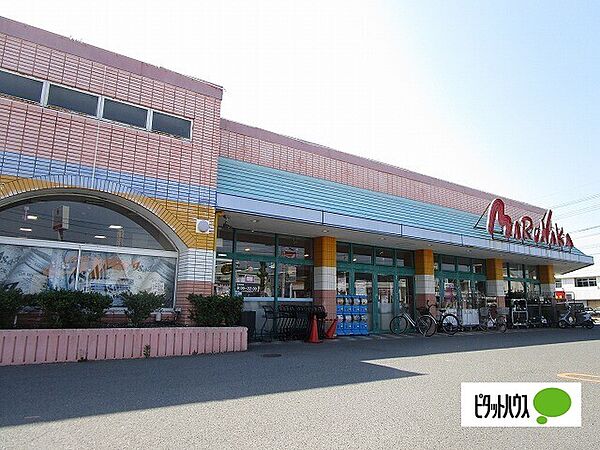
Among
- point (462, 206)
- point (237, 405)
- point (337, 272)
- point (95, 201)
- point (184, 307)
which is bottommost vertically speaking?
point (237, 405)

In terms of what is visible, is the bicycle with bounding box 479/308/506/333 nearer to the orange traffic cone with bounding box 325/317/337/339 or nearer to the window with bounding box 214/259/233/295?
the orange traffic cone with bounding box 325/317/337/339

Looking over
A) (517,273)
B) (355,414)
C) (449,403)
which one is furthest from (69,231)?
(517,273)

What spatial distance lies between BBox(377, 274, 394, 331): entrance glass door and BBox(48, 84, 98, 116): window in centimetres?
1124

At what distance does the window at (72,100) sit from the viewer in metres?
9.16

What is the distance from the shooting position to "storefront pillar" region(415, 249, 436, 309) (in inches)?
663

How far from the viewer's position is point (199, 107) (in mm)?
11188

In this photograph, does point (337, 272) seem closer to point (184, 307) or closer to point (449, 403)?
point (184, 307)

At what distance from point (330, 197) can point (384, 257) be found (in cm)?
430

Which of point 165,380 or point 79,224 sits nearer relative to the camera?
point 165,380

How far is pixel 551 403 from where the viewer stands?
4828mm

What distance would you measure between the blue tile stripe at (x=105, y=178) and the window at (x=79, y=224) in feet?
2.57

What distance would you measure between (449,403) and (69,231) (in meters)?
8.57

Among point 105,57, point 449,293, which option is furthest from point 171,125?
point 449,293

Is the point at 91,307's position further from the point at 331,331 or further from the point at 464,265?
the point at 464,265
